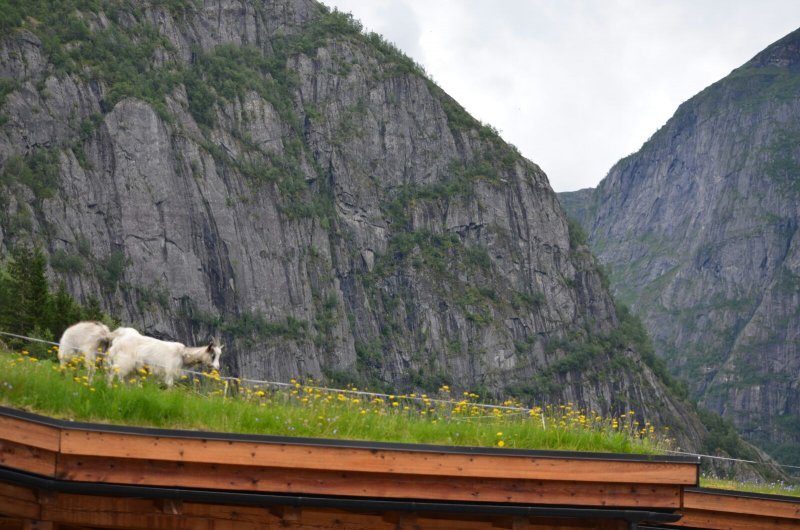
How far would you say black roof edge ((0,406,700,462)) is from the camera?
9.31 metres

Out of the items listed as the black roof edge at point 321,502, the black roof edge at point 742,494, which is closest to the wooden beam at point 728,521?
the black roof edge at point 742,494

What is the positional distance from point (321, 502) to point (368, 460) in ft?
1.82

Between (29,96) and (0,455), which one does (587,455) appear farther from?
(29,96)

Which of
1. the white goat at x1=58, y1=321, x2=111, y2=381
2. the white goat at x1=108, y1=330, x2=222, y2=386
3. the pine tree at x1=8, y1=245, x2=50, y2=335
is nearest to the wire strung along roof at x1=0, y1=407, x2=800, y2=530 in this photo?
the white goat at x1=108, y1=330, x2=222, y2=386

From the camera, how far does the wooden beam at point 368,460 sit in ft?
30.7

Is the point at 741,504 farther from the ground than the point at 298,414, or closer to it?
closer to it

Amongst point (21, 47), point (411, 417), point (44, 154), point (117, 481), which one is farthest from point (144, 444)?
point (21, 47)

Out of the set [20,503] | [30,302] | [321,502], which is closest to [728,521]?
[321,502]

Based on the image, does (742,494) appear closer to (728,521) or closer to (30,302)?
(728,521)

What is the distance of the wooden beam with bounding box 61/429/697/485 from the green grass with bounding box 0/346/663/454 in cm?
121

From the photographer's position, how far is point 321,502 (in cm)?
978

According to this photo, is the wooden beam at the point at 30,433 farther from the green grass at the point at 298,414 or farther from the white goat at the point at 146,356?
the white goat at the point at 146,356

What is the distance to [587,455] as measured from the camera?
10.3 meters

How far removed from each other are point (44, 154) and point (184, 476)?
161 metres
